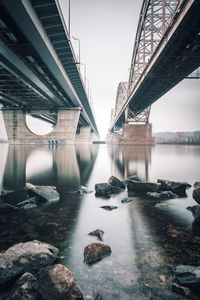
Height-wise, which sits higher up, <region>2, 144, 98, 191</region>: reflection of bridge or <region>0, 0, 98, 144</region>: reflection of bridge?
<region>0, 0, 98, 144</region>: reflection of bridge

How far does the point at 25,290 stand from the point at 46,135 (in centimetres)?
4206

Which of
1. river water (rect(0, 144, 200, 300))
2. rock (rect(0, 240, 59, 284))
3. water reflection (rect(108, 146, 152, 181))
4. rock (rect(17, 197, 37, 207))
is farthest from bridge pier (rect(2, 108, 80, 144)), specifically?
rock (rect(0, 240, 59, 284))

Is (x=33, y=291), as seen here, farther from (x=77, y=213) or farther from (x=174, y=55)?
(x=174, y=55)

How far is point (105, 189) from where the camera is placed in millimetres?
4559

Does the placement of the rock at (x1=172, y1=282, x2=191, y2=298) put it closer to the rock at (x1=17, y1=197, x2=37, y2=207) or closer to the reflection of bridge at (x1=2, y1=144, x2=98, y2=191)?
the rock at (x1=17, y1=197, x2=37, y2=207)

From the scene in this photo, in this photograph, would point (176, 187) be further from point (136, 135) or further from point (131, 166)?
point (136, 135)

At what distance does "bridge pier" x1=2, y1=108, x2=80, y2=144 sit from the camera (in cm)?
4097

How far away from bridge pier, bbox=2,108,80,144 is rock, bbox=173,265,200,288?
40504 millimetres

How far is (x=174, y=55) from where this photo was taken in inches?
696

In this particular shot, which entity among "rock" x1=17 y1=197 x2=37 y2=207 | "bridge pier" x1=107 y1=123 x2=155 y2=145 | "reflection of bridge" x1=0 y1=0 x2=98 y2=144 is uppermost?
"reflection of bridge" x1=0 y1=0 x2=98 y2=144

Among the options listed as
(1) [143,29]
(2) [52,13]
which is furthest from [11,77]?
(1) [143,29]

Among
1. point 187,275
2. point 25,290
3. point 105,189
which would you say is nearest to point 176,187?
point 105,189

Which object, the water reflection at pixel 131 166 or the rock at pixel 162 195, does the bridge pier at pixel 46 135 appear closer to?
the water reflection at pixel 131 166

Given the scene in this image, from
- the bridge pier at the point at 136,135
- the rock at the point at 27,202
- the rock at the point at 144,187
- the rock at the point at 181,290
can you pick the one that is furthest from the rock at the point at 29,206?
the bridge pier at the point at 136,135
